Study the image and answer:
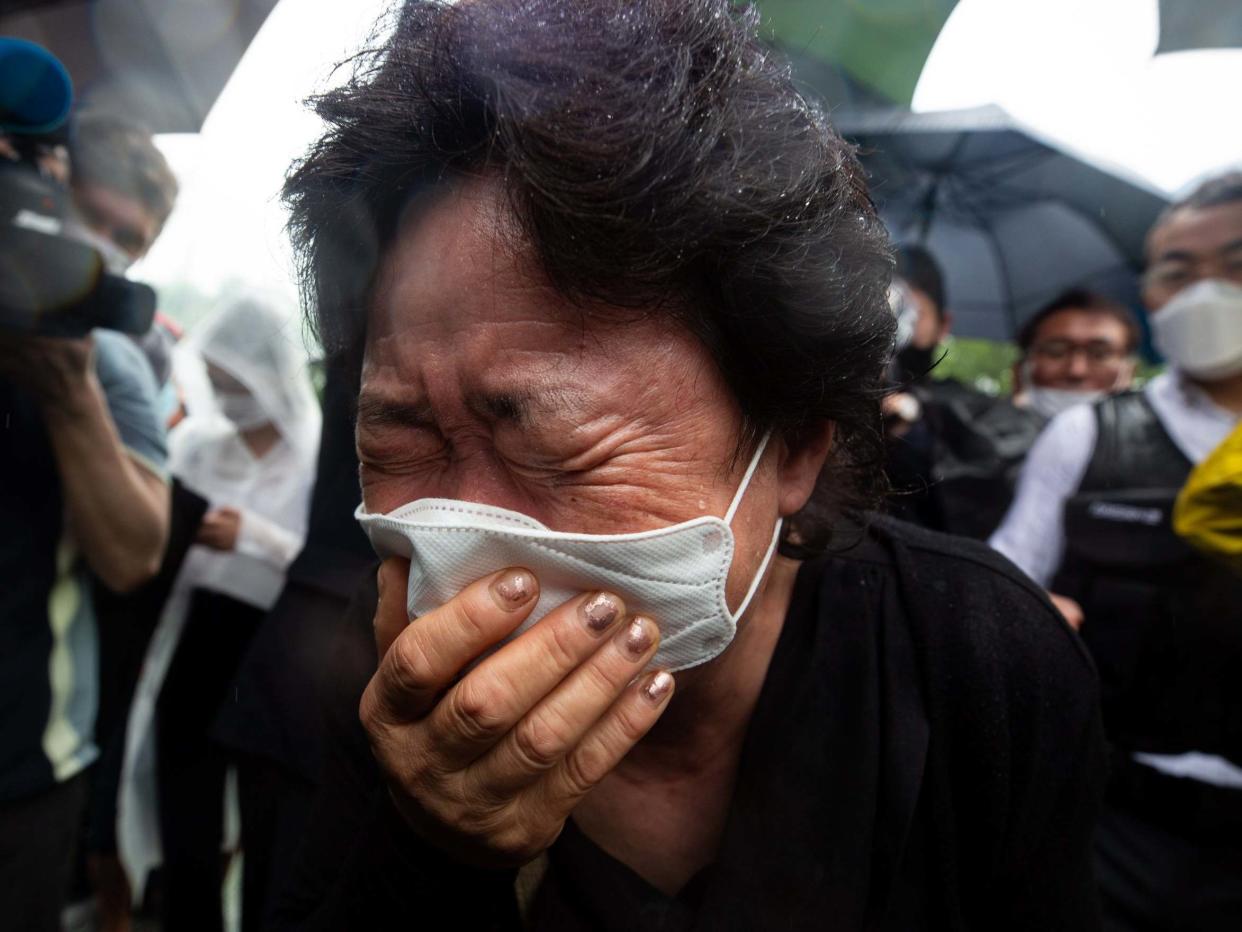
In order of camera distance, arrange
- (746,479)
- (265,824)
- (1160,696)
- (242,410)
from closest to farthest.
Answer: (746,479)
(1160,696)
(265,824)
(242,410)

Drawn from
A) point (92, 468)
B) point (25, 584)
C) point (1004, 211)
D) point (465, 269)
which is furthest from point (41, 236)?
point (1004, 211)

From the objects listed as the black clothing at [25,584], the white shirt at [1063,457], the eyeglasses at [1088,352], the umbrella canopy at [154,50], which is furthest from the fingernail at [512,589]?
the eyeglasses at [1088,352]

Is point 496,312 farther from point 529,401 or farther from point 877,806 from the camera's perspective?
point 877,806

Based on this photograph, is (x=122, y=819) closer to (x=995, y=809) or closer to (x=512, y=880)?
(x=512, y=880)

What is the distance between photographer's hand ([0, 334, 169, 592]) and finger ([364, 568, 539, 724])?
1.37 m

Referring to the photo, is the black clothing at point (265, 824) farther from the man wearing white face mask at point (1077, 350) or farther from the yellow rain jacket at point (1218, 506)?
the man wearing white face mask at point (1077, 350)

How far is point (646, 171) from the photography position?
3.55 ft

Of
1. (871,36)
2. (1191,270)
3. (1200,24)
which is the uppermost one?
(1200,24)

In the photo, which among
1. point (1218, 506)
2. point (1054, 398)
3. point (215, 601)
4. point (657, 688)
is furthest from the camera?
point (1054, 398)

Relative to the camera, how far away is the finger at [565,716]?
102 cm

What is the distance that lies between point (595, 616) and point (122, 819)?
335 centimetres

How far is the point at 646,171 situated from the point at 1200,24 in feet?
13.6

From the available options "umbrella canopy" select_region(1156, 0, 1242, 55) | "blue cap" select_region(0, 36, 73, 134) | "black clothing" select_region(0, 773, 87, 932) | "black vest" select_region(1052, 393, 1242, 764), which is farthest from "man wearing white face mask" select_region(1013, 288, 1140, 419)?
"black clothing" select_region(0, 773, 87, 932)

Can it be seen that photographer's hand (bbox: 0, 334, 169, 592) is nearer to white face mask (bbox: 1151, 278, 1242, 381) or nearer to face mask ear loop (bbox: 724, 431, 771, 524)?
face mask ear loop (bbox: 724, 431, 771, 524)
